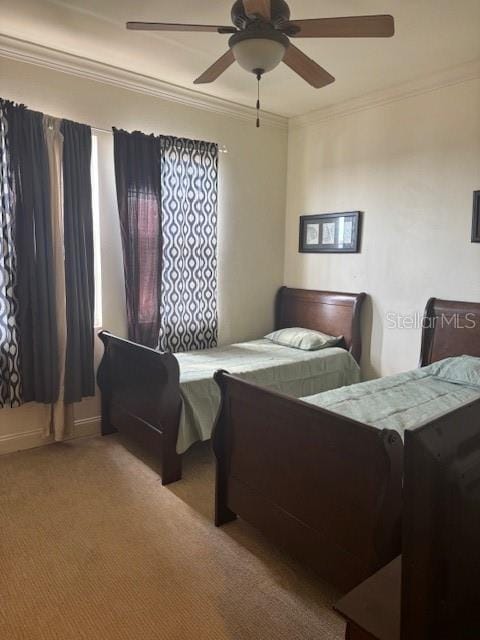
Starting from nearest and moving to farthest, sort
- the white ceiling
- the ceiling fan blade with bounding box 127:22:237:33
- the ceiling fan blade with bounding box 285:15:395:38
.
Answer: the ceiling fan blade with bounding box 285:15:395:38 < the ceiling fan blade with bounding box 127:22:237:33 < the white ceiling

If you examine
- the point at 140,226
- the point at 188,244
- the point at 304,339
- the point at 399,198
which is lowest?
the point at 304,339

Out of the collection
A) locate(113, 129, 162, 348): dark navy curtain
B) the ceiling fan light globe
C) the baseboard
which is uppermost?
the ceiling fan light globe

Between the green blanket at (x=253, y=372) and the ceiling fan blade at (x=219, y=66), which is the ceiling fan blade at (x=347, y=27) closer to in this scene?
the ceiling fan blade at (x=219, y=66)

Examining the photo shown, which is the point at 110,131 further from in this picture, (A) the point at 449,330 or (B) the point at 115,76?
(A) the point at 449,330

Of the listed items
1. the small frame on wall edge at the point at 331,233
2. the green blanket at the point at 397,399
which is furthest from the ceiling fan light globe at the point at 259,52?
the small frame on wall edge at the point at 331,233

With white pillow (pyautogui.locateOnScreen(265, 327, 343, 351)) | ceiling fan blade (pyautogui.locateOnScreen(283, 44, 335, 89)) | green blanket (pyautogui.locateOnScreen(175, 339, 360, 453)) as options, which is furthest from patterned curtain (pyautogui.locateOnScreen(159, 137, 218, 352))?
ceiling fan blade (pyautogui.locateOnScreen(283, 44, 335, 89))

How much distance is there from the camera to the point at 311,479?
1.79m

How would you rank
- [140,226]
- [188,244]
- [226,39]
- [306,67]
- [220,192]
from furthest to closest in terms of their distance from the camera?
1. [220,192]
2. [188,244]
3. [140,226]
4. [226,39]
5. [306,67]

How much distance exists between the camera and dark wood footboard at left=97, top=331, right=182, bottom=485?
2.73 metres

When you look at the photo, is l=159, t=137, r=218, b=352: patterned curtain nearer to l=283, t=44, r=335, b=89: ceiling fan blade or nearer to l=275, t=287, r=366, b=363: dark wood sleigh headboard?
l=275, t=287, r=366, b=363: dark wood sleigh headboard

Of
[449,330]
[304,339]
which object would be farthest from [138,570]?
[449,330]

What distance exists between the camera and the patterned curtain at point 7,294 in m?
2.89

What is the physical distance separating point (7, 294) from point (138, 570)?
6.42 feet

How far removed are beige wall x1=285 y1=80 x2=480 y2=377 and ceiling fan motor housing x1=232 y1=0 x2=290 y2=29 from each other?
1.93 meters
